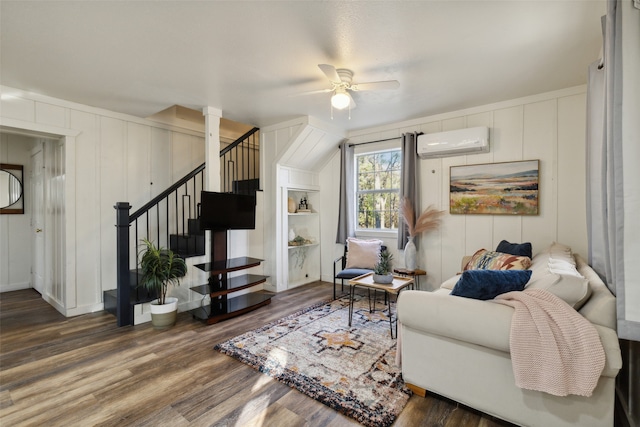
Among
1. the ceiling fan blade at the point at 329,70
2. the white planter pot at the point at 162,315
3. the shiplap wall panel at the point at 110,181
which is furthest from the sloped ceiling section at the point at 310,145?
the white planter pot at the point at 162,315

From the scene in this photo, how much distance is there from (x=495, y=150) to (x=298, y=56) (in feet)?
8.78

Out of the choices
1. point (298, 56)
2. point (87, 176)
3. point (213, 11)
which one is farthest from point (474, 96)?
point (87, 176)

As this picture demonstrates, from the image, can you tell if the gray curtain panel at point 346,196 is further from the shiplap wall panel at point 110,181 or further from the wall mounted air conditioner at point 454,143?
the shiplap wall panel at point 110,181

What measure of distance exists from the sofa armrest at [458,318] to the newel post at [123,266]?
2886 millimetres

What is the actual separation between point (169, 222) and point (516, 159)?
470cm

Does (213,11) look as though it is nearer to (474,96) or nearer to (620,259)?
(620,259)

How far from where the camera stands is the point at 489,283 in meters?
1.75

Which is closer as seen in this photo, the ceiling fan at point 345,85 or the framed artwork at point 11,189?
the ceiling fan at point 345,85

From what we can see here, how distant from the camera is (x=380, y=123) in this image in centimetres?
441

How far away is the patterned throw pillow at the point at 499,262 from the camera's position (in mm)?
2660

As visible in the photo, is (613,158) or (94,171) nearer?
(613,158)

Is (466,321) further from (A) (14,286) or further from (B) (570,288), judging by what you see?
(A) (14,286)

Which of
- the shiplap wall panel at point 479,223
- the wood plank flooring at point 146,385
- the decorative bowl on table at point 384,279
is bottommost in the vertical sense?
the wood plank flooring at point 146,385

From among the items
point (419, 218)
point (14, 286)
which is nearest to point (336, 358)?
point (419, 218)
